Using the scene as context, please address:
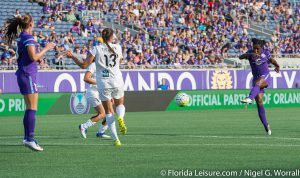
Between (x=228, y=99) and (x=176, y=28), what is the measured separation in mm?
7977

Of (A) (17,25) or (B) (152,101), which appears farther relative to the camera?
(B) (152,101)

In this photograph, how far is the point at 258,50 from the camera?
855 inches

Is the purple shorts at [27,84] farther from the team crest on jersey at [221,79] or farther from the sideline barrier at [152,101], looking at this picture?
the team crest on jersey at [221,79]

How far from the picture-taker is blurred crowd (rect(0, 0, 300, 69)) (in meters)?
42.7

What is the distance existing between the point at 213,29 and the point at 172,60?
6.15m

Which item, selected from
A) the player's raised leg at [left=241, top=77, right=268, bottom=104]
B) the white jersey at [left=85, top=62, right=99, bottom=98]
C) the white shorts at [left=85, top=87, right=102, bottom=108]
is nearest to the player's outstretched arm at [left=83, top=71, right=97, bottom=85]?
the white jersey at [left=85, top=62, right=99, bottom=98]

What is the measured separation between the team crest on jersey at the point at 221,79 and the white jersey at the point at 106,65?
91.4 feet

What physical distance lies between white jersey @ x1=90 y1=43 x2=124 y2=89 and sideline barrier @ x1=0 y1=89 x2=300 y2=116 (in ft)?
58.5

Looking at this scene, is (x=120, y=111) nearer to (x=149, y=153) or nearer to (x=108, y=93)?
(x=108, y=93)

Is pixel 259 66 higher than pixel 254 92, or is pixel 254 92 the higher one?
pixel 259 66

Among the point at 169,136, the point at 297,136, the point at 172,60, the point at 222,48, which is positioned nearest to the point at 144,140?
the point at 169,136

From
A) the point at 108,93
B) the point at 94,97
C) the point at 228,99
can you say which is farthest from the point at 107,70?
the point at 228,99

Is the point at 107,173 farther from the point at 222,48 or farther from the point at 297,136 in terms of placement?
the point at 222,48

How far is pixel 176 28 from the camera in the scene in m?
48.0
